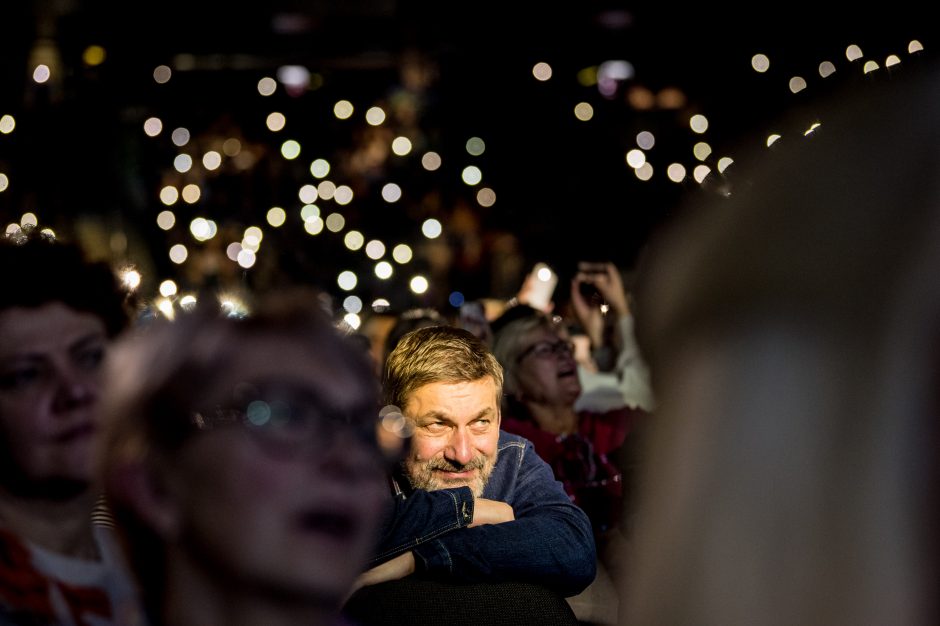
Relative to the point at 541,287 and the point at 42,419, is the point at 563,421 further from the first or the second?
the point at 42,419

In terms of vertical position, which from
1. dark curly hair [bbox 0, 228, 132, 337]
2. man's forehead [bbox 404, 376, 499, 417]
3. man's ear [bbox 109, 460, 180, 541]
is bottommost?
man's forehead [bbox 404, 376, 499, 417]

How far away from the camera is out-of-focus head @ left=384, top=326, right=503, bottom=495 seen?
321 cm

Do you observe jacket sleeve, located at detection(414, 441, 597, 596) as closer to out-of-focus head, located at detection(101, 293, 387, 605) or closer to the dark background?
out-of-focus head, located at detection(101, 293, 387, 605)

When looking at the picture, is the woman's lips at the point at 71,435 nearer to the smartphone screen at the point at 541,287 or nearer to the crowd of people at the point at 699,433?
the crowd of people at the point at 699,433

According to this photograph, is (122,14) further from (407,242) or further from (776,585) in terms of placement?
(776,585)

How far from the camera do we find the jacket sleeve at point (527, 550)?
2.76 meters

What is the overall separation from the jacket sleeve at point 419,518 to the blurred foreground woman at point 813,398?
6.01 ft

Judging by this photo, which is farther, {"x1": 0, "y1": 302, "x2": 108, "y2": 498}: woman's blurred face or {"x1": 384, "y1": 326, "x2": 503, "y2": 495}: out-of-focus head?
{"x1": 384, "y1": 326, "x2": 503, "y2": 495}: out-of-focus head

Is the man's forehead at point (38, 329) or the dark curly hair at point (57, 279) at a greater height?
the dark curly hair at point (57, 279)

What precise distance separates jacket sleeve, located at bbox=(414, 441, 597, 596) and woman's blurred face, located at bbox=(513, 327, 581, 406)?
177cm

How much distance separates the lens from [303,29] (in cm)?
1247

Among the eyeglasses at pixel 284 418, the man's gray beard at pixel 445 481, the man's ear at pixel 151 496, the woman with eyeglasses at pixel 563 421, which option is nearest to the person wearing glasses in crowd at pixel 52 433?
the man's ear at pixel 151 496

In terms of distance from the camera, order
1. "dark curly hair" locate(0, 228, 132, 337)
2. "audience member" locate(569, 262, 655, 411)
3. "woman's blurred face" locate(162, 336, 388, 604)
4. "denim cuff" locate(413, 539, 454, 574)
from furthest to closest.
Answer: "audience member" locate(569, 262, 655, 411) → "denim cuff" locate(413, 539, 454, 574) → "dark curly hair" locate(0, 228, 132, 337) → "woman's blurred face" locate(162, 336, 388, 604)

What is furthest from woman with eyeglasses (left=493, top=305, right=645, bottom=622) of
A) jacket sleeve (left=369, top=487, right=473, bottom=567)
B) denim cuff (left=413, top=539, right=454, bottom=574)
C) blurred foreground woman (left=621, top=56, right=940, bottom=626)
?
blurred foreground woman (left=621, top=56, right=940, bottom=626)
